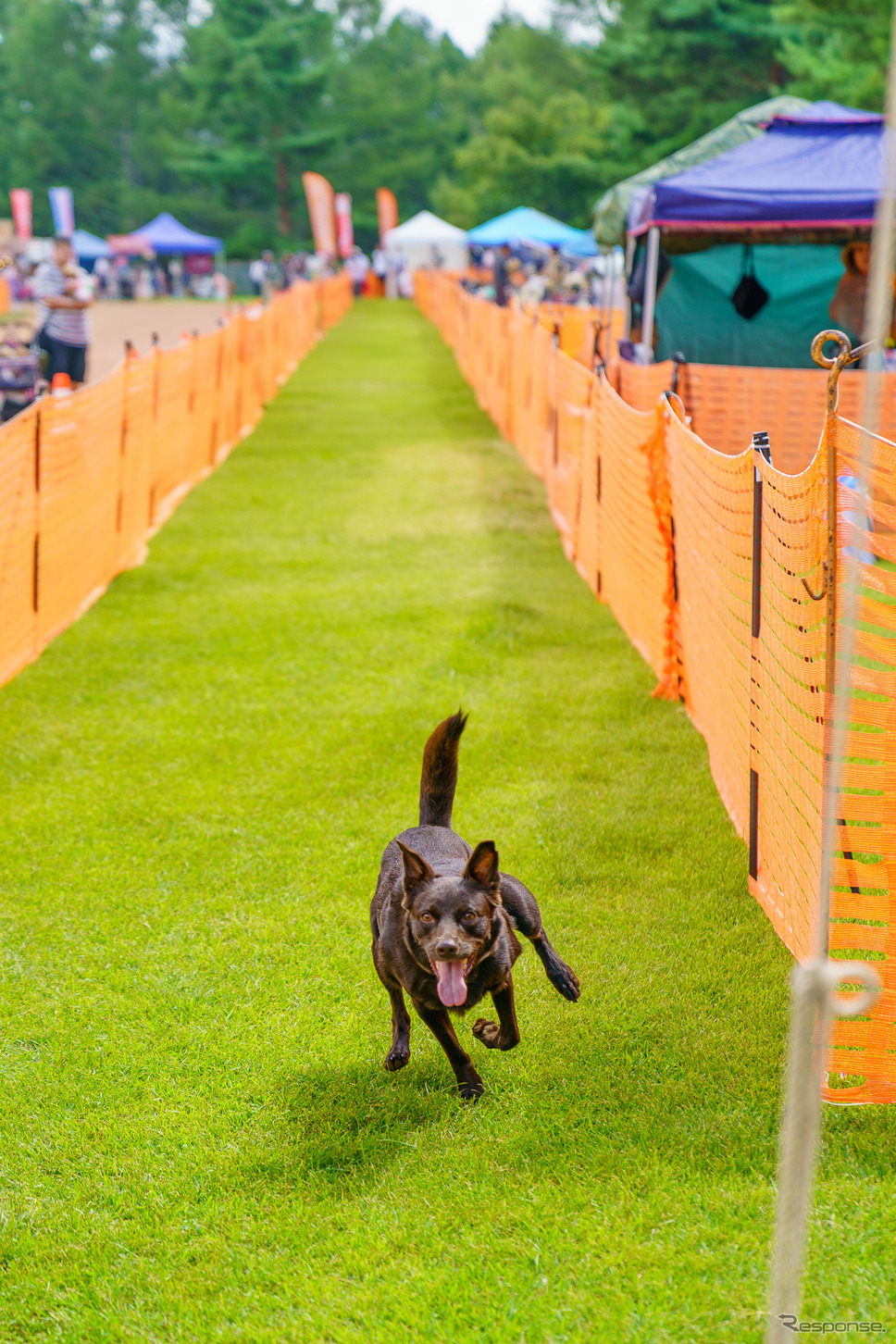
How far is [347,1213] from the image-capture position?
3166 mm

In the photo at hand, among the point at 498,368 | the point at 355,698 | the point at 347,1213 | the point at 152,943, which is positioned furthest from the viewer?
the point at 498,368

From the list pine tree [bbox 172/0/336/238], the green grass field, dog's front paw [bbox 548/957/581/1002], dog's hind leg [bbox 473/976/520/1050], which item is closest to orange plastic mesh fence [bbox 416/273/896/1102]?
the green grass field

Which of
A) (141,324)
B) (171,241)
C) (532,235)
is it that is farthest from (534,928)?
(171,241)

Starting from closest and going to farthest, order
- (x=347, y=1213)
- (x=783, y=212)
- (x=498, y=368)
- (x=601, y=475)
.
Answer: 1. (x=347, y=1213)
2. (x=601, y=475)
3. (x=783, y=212)
4. (x=498, y=368)

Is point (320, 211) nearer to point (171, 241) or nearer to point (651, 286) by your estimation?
point (171, 241)

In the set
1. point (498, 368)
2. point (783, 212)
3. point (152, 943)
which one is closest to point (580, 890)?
point (152, 943)

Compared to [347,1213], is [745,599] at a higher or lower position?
higher

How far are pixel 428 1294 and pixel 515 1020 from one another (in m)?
1.00

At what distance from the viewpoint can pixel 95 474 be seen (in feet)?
30.3

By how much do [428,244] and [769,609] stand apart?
53256mm

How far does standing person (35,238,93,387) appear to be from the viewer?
44.7 feet

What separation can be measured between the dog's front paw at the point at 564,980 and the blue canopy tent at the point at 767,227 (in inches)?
363

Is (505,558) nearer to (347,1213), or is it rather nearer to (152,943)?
(152,943)

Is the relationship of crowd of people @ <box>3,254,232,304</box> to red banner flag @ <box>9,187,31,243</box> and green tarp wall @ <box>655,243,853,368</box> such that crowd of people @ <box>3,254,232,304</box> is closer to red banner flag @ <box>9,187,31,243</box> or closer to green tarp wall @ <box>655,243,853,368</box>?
red banner flag @ <box>9,187,31,243</box>
